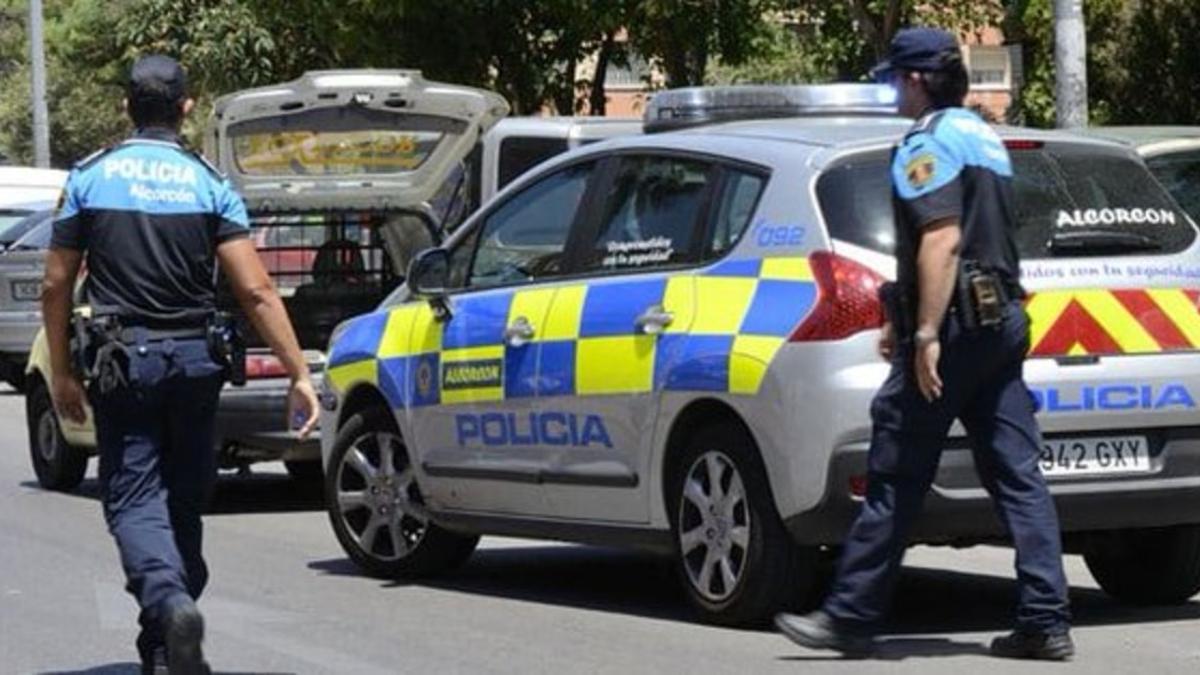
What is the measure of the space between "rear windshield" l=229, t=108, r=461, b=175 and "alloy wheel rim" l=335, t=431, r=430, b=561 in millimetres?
3524

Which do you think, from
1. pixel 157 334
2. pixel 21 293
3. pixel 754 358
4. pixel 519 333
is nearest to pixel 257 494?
pixel 519 333

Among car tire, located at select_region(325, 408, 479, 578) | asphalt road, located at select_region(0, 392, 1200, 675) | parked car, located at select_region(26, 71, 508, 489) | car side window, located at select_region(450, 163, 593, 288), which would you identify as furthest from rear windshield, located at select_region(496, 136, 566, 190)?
car side window, located at select_region(450, 163, 593, 288)

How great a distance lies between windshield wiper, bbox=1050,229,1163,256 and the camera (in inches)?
347

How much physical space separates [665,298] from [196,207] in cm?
192

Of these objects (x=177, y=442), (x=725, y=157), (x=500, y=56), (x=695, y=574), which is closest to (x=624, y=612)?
(x=695, y=574)

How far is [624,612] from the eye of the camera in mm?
9750

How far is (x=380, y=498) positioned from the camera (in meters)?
10.7

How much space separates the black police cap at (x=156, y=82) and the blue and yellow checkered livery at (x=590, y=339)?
2009mm

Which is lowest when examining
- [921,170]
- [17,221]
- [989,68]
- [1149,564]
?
[989,68]

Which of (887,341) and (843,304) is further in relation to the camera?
(843,304)

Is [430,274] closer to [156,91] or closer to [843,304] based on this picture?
[843,304]

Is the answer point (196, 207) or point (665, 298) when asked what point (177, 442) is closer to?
point (196, 207)

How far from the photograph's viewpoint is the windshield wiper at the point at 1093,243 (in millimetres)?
8805

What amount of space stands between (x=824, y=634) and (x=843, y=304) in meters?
1.00
